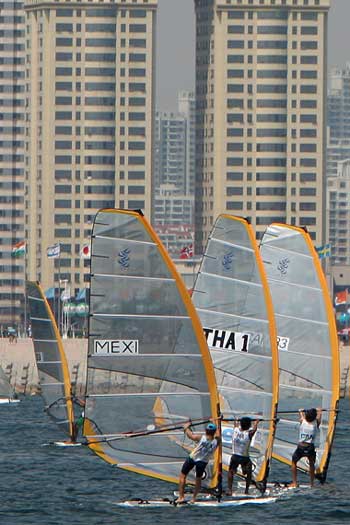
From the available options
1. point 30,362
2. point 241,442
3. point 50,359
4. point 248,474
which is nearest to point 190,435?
point 241,442

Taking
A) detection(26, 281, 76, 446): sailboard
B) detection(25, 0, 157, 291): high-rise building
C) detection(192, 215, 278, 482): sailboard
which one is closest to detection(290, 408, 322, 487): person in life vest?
detection(192, 215, 278, 482): sailboard

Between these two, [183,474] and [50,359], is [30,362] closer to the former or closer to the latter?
[50,359]

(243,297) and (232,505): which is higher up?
(243,297)

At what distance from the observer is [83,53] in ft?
531

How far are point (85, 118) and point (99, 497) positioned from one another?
431ft

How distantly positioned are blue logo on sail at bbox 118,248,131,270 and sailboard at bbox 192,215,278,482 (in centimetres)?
350

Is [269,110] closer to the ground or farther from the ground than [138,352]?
farther from the ground

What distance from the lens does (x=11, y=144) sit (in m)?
180

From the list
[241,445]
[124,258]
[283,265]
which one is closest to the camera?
[124,258]

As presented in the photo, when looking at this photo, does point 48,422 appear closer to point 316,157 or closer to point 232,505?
point 232,505

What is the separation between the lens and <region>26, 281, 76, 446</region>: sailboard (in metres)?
50.7

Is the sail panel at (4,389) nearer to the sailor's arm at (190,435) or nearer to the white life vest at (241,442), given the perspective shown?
the white life vest at (241,442)

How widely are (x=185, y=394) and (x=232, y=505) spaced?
2.22 meters

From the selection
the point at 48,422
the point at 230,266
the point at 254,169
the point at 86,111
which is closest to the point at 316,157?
the point at 254,169
